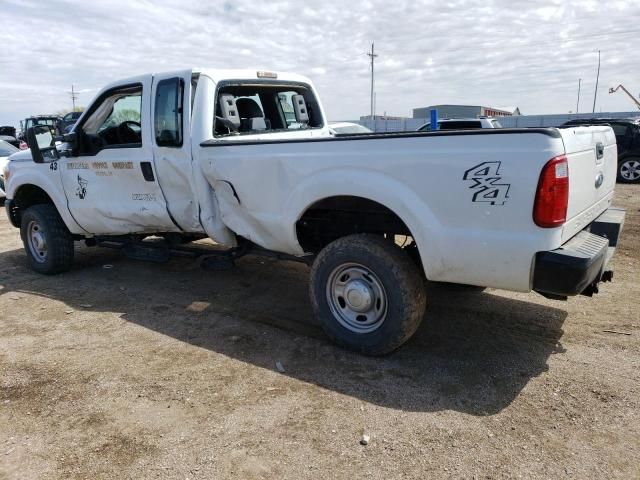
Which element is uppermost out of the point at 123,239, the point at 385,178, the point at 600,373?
the point at 385,178

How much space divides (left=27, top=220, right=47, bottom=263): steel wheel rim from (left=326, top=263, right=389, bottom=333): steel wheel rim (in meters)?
3.83

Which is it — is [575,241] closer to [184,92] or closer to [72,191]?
[184,92]

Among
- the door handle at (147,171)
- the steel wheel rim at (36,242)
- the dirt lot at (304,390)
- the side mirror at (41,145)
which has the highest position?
the side mirror at (41,145)

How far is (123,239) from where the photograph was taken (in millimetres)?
5570

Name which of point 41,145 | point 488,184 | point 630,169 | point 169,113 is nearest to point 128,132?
point 169,113

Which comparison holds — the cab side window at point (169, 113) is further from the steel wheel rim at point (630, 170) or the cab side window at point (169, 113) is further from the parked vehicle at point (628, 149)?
the steel wheel rim at point (630, 170)

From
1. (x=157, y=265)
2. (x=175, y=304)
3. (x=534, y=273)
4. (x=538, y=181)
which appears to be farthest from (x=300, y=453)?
(x=157, y=265)

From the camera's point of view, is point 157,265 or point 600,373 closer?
point 600,373

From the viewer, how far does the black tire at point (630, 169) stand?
12852mm

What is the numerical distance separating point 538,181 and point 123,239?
4.33m

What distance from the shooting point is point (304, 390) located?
331cm

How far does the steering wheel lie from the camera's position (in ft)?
16.7

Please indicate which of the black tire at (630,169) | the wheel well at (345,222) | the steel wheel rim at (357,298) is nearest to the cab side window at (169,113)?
the wheel well at (345,222)

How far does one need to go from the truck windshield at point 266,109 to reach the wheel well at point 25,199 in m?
2.70
